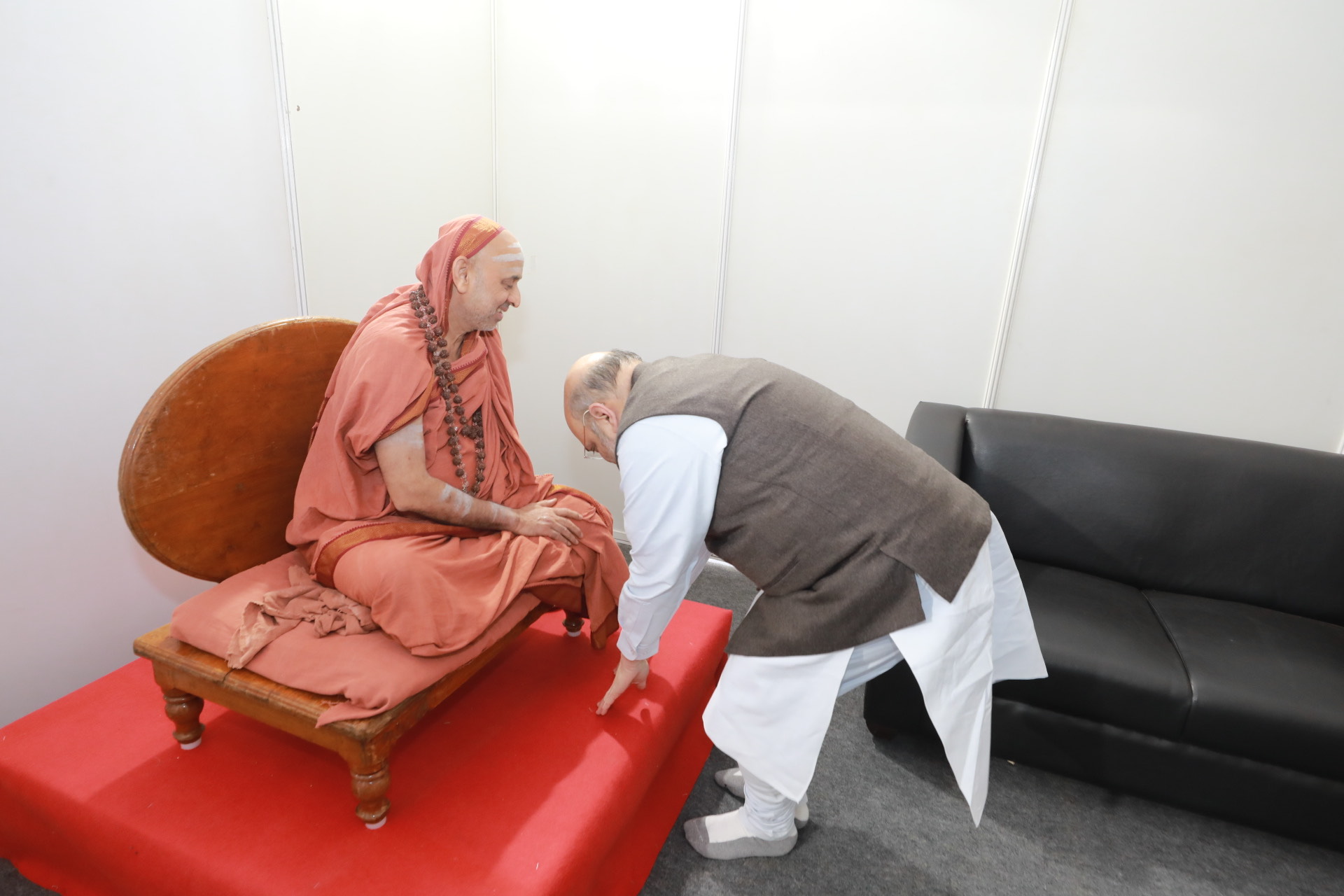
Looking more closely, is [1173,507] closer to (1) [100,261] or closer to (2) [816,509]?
(2) [816,509]

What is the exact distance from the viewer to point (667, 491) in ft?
4.34

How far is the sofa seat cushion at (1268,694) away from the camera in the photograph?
1696mm

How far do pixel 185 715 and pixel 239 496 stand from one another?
471 mm

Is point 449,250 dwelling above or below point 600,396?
above

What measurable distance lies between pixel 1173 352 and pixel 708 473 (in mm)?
2084

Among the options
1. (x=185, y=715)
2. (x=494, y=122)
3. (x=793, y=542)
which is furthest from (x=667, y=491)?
(x=494, y=122)

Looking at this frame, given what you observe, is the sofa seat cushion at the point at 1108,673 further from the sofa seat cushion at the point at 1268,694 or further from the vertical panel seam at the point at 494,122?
the vertical panel seam at the point at 494,122

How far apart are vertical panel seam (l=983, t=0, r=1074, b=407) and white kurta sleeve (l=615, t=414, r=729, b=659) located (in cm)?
176

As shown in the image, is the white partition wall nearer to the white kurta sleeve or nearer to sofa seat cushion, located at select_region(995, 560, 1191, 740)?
sofa seat cushion, located at select_region(995, 560, 1191, 740)

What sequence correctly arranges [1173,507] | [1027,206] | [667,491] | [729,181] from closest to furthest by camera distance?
[667,491] < [1173,507] < [1027,206] < [729,181]

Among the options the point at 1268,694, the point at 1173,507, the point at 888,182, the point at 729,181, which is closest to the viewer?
the point at 1268,694

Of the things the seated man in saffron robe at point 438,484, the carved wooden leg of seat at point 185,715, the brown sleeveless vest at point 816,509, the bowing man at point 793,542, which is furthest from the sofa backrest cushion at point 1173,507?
the carved wooden leg of seat at point 185,715

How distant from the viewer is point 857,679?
59.3 inches

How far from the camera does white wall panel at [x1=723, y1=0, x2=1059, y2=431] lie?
2490 mm
